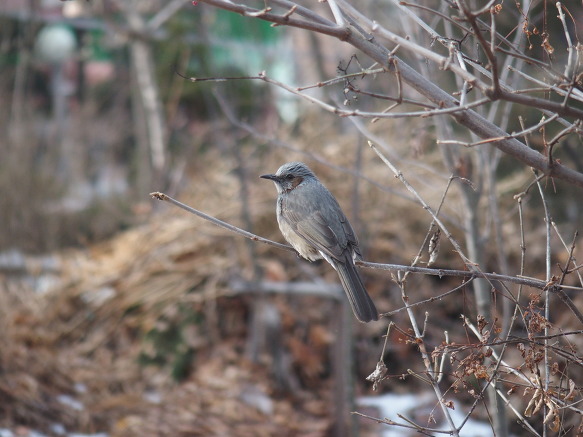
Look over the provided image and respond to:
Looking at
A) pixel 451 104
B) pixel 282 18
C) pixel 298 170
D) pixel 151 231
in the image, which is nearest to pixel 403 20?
pixel 298 170

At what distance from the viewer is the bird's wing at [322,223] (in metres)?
3.99

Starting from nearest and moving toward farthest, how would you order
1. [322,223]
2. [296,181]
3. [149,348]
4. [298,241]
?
1. [322,223]
2. [298,241]
3. [296,181]
4. [149,348]

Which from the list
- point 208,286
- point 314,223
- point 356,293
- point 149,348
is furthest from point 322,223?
point 149,348

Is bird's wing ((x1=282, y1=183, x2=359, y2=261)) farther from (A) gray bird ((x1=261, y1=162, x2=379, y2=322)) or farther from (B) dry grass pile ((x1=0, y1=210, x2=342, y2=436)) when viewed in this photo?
(B) dry grass pile ((x1=0, y1=210, x2=342, y2=436))

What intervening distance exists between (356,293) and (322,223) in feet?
2.07

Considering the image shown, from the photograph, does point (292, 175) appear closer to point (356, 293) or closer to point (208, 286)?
point (356, 293)

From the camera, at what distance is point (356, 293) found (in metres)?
3.59

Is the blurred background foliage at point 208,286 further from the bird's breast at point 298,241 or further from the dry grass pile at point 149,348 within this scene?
the bird's breast at point 298,241

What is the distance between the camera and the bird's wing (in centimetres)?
399

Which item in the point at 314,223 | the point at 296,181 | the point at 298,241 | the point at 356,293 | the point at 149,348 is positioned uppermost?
the point at 296,181

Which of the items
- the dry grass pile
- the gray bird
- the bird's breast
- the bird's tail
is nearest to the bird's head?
the gray bird

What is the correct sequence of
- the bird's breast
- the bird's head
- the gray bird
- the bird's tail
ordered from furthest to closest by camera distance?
1. the bird's head
2. the bird's breast
3. the gray bird
4. the bird's tail

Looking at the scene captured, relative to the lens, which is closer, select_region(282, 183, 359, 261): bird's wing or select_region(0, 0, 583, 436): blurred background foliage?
select_region(282, 183, 359, 261): bird's wing

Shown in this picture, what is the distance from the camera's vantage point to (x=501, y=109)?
19.4ft
